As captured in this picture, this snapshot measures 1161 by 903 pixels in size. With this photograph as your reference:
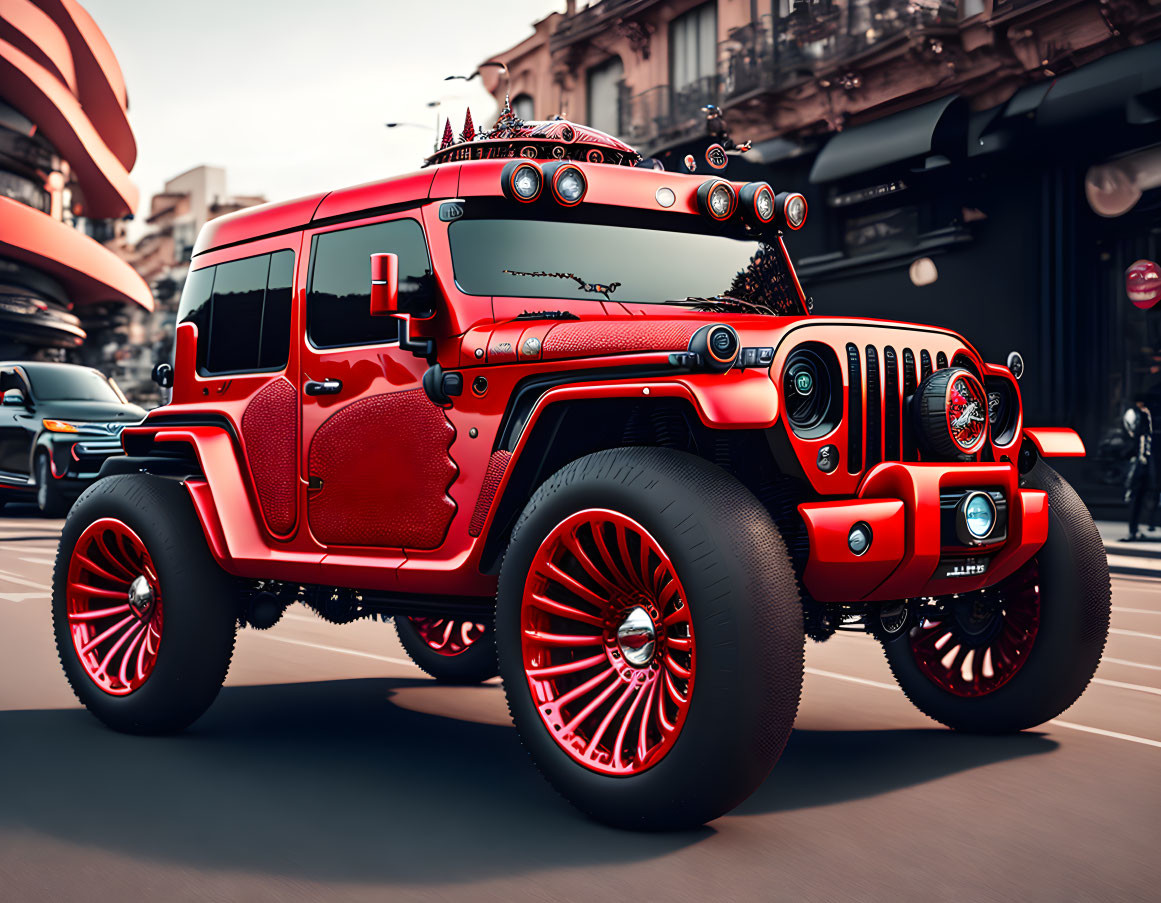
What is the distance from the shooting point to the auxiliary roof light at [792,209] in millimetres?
5766

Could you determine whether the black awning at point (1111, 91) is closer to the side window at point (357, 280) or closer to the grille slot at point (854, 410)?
the side window at point (357, 280)

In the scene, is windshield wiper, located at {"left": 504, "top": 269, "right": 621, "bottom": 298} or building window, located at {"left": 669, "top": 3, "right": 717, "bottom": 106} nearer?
windshield wiper, located at {"left": 504, "top": 269, "right": 621, "bottom": 298}

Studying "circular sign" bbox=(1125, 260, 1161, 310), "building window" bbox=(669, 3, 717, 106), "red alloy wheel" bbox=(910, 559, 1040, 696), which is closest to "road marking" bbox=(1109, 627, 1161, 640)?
"red alloy wheel" bbox=(910, 559, 1040, 696)

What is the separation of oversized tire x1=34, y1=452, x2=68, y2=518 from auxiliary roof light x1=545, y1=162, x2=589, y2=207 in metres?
13.8

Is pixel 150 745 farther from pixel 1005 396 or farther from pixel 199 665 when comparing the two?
pixel 1005 396

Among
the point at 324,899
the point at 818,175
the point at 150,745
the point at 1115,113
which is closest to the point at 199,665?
the point at 150,745

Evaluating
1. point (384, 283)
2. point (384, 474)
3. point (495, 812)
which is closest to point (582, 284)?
point (384, 283)

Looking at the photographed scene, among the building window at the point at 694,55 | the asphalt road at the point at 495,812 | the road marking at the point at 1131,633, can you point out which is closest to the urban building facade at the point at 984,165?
the building window at the point at 694,55

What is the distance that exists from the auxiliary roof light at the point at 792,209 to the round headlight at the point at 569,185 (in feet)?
3.43

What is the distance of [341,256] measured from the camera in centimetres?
550

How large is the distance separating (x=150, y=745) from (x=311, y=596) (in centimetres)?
86

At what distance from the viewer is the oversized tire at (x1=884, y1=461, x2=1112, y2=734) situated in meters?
5.10

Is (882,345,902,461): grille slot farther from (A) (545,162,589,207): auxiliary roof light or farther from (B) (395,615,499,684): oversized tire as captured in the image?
(B) (395,615,499,684): oversized tire

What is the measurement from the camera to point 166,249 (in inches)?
3755
